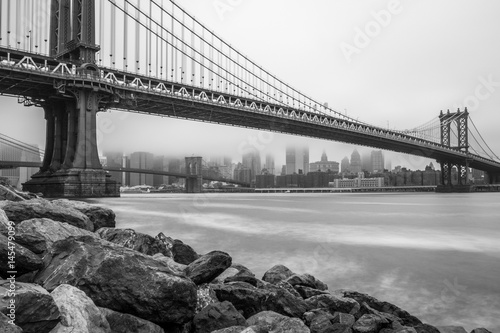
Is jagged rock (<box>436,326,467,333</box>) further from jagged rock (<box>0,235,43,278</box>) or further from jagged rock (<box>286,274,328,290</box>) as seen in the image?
jagged rock (<box>0,235,43,278</box>)

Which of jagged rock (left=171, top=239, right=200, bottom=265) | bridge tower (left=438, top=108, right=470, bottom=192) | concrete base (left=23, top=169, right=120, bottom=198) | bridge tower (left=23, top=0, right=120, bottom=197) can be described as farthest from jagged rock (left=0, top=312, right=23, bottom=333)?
bridge tower (left=438, top=108, right=470, bottom=192)

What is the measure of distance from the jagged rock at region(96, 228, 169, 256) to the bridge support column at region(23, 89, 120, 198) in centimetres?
2710

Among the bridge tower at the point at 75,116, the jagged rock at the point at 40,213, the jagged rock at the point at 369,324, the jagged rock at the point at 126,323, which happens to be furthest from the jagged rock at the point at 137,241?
the bridge tower at the point at 75,116

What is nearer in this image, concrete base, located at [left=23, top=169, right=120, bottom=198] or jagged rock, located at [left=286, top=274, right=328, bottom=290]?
jagged rock, located at [left=286, top=274, right=328, bottom=290]

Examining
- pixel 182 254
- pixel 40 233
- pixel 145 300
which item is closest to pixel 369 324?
pixel 145 300

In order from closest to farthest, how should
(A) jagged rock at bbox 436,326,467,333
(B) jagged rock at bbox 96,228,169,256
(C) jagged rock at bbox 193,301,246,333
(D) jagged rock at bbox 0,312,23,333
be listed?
(D) jagged rock at bbox 0,312,23,333
(C) jagged rock at bbox 193,301,246,333
(A) jagged rock at bbox 436,326,467,333
(B) jagged rock at bbox 96,228,169,256

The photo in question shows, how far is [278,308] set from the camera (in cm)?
401

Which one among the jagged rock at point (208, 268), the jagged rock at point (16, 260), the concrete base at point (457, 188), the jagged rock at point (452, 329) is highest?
the jagged rock at point (16, 260)

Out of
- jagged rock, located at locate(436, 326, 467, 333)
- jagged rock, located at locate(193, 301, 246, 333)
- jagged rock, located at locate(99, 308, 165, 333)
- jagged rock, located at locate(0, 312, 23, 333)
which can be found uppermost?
jagged rock, located at locate(0, 312, 23, 333)

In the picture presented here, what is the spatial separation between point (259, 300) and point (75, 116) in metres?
36.0

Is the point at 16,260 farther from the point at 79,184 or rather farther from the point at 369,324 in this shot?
the point at 79,184

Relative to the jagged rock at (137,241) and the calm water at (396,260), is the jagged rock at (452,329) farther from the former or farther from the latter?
the jagged rock at (137,241)

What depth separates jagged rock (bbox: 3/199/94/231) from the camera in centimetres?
630

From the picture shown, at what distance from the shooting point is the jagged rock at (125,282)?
133 inches
